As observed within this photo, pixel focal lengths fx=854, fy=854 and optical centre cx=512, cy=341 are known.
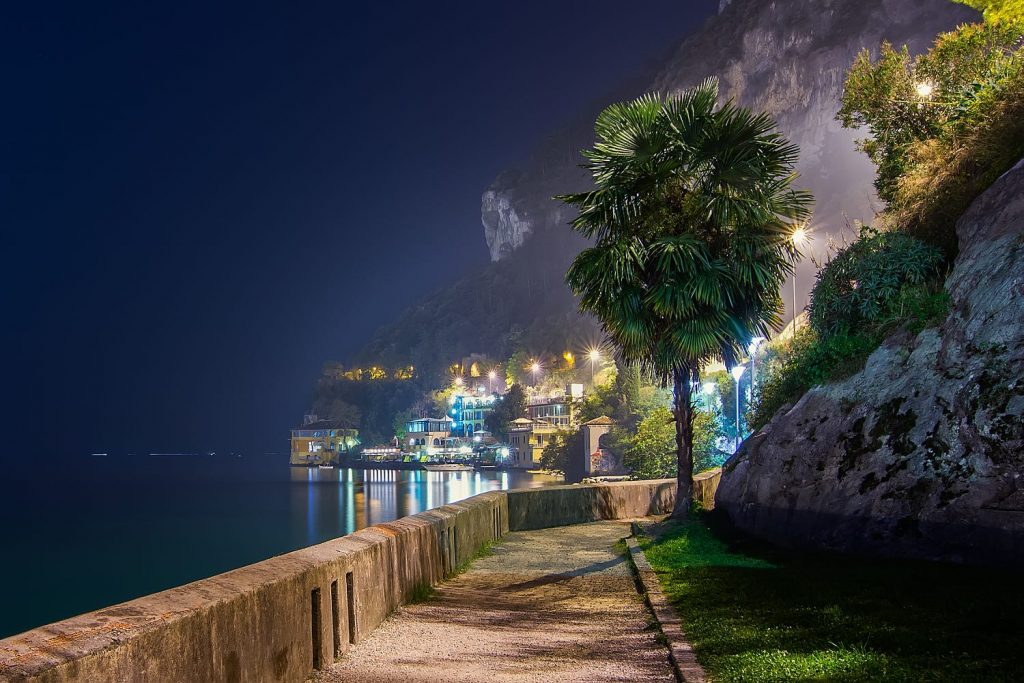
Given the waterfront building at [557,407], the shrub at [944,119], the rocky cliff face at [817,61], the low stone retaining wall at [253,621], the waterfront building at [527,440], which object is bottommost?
the waterfront building at [527,440]

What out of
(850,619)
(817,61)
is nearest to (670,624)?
(850,619)

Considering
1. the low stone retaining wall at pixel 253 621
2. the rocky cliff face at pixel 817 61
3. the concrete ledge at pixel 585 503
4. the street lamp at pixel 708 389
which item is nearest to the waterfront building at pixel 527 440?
the rocky cliff face at pixel 817 61

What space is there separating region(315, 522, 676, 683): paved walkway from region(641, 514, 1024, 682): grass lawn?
2.17 feet

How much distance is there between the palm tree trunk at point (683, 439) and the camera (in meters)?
18.6

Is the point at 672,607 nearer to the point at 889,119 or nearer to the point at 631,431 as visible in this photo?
the point at 889,119

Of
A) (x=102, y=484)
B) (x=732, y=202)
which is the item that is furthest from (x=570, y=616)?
(x=102, y=484)

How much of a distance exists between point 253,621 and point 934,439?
30.7ft

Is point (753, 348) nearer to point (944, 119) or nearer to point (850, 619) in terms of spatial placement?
point (944, 119)

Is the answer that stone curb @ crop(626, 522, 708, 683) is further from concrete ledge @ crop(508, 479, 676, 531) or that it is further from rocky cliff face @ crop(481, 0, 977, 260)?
rocky cliff face @ crop(481, 0, 977, 260)

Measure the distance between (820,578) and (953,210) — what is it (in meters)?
9.42

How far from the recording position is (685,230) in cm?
1862

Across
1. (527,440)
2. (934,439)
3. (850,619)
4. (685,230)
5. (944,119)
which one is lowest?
(527,440)

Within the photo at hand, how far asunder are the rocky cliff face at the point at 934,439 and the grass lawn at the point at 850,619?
74cm

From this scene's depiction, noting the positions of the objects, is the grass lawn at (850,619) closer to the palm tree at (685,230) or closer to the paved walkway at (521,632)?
the paved walkway at (521,632)
